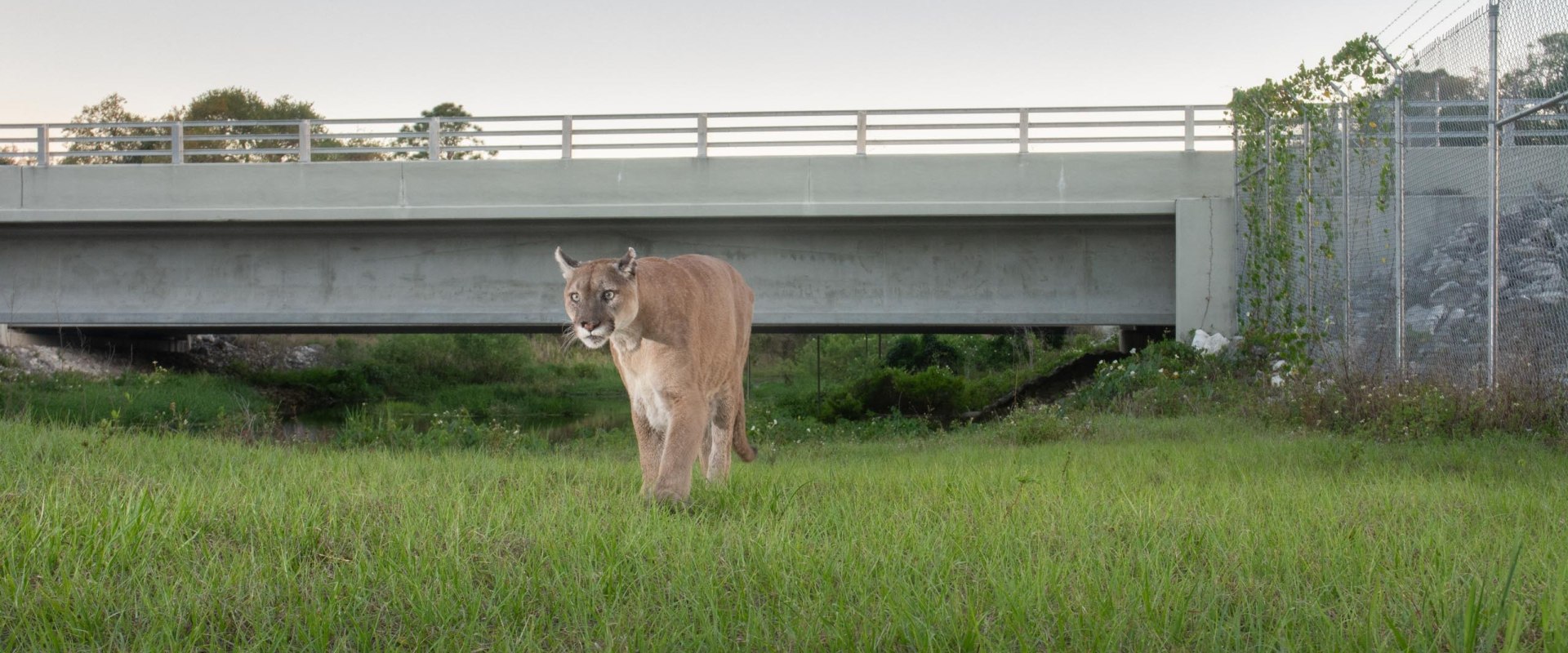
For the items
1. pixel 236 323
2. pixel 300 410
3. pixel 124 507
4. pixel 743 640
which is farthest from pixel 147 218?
pixel 743 640

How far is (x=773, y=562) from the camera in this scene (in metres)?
4.44

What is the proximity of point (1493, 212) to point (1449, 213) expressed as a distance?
3.12 meters

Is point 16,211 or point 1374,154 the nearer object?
point 1374,154

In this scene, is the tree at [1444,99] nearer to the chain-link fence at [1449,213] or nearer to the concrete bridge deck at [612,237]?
the chain-link fence at [1449,213]

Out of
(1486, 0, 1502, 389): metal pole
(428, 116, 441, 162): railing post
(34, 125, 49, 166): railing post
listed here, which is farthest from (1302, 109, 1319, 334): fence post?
(34, 125, 49, 166): railing post

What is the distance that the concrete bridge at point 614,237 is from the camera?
61.8 ft

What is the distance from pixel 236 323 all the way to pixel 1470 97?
1907 centimetres

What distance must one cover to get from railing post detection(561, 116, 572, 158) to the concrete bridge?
1.00ft

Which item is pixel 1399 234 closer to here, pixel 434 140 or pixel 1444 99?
pixel 1444 99

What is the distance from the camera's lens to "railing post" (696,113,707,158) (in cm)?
1925

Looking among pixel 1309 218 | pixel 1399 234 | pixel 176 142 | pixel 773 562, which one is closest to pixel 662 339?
pixel 773 562

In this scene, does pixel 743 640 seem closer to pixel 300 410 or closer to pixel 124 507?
pixel 124 507

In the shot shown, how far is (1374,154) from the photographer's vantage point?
44.8 feet

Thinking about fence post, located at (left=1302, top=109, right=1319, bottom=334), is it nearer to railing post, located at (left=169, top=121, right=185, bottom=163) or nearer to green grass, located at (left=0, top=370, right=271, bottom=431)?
green grass, located at (left=0, top=370, right=271, bottom=431)
